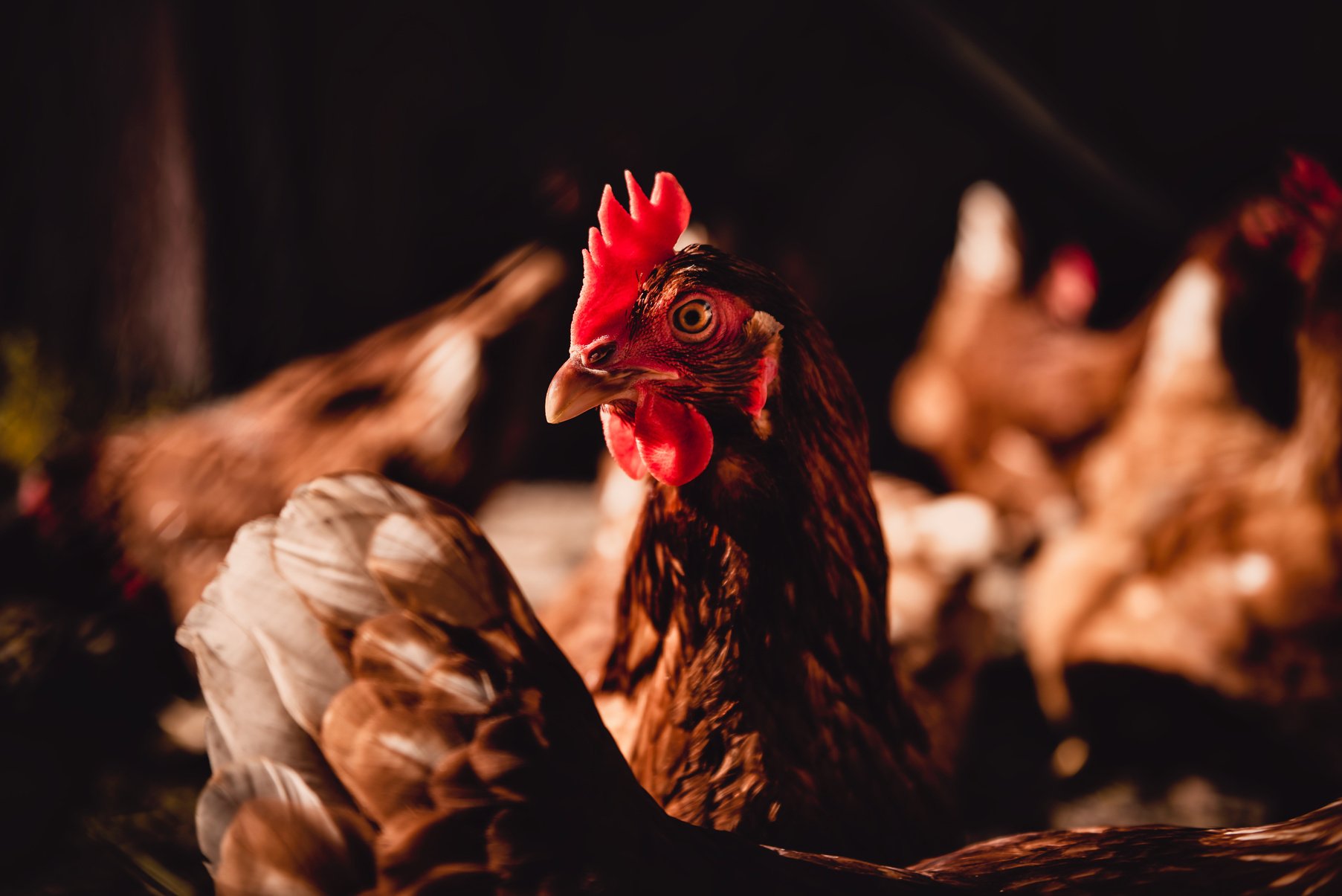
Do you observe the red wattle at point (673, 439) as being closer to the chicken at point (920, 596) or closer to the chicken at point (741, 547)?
the chicken at point (741, 547)

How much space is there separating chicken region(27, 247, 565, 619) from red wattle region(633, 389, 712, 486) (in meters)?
1.11

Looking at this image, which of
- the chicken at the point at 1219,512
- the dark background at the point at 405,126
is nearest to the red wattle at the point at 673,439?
the chicken at the point at 1219,512

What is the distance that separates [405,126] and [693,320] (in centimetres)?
245

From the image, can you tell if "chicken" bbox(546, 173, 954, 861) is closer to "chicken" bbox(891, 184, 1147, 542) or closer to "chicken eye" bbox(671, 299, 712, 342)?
"chicken eye" bbox(671, 299, 712, 342)

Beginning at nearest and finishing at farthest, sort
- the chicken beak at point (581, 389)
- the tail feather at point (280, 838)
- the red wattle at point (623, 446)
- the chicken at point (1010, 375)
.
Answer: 1. the tail feather at point (280, 838)
2. the chicken beak at point (581, 389)
3. the red wattle at point (623, 446)
4. the chicken at point (1010, 375)

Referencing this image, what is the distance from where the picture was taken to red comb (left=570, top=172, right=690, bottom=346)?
0.88 metres

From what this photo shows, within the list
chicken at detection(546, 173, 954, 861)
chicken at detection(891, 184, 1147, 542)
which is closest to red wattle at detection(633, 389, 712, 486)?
chicken at detection(546, 173, 954, 861)

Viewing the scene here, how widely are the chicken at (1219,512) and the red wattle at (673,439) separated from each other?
134 cm

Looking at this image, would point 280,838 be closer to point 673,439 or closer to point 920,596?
point 673,439

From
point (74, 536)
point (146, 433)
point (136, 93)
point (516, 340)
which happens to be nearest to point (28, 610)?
point (74, 536)

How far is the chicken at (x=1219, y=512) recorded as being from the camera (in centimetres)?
160

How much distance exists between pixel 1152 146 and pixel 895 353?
1289mm

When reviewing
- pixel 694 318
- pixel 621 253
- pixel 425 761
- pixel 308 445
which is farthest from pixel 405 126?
pixel 425 761

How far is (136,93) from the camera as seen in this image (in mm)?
2658
